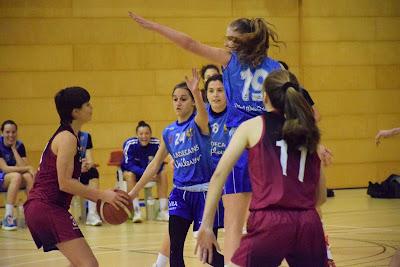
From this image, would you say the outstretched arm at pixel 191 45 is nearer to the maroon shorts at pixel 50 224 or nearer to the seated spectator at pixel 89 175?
the maroon shorts at pixel 50 224

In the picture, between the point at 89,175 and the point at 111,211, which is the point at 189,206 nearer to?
the point at 111,211

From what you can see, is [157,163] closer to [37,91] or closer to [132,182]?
[132,182]

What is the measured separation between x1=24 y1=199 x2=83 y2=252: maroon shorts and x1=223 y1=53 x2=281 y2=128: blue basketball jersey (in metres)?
1.22

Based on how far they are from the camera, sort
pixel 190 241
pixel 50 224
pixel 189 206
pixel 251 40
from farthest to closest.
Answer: pixel 190 241, pixel 189 206, pixel 50 224, pixel 251 40

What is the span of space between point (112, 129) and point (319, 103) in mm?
3712

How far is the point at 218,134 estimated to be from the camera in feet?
20.6

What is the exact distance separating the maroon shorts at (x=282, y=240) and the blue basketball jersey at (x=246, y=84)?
1443 millimetres

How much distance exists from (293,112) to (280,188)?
0.35 metres

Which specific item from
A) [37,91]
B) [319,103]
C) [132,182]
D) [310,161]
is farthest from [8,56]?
[310,161]

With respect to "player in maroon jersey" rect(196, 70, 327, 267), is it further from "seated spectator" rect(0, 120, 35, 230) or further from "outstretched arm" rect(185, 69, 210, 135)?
"seated spectator" rect(0, 120, 35, 230)

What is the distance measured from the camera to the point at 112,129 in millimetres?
14281

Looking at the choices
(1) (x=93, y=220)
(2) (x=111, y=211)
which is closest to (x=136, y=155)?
(1) (x=93, y=220)

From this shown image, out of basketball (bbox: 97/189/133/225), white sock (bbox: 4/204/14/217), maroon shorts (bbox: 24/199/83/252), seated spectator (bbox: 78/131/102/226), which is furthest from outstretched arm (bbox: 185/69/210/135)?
white sock (bbox: 4/204/14/217)

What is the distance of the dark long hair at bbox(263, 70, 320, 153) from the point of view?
3850 millimetres
